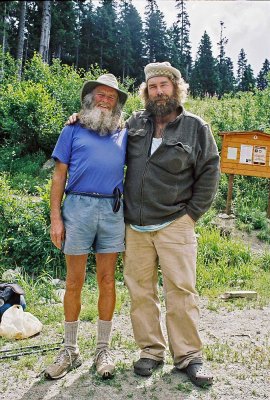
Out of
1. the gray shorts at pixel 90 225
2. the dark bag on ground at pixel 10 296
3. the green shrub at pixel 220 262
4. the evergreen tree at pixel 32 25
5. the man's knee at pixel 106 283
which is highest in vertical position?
the evergreen tree at pixel 32 25

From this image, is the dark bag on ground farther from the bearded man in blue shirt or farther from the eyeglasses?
the eyeglasses

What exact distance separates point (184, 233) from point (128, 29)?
46.7 metres

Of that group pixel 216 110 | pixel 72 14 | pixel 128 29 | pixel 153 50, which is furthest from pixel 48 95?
pixel 153 50

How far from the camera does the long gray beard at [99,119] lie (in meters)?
3.48

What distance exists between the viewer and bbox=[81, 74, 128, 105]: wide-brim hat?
356 cm

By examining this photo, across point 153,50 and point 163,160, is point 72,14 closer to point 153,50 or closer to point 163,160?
point 153,50

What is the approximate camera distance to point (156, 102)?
3.58m

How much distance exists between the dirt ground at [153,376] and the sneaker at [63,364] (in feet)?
0.15

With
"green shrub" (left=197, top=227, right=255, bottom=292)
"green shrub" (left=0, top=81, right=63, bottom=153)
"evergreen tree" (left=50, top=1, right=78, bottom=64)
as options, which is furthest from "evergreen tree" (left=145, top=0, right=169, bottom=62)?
"green shrub" (left=197, top=227, right=255, bottom=292)

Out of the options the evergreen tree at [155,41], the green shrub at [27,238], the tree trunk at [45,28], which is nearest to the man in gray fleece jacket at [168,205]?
the green shrub at [27,238]

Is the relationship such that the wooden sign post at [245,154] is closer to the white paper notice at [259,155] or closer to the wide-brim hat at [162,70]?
the white paper notice at [259,155]

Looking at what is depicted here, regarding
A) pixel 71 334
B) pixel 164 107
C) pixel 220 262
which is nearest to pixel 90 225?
pixel 71 334

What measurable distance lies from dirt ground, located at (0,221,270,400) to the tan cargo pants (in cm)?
23

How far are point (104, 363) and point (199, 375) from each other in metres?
0.73
